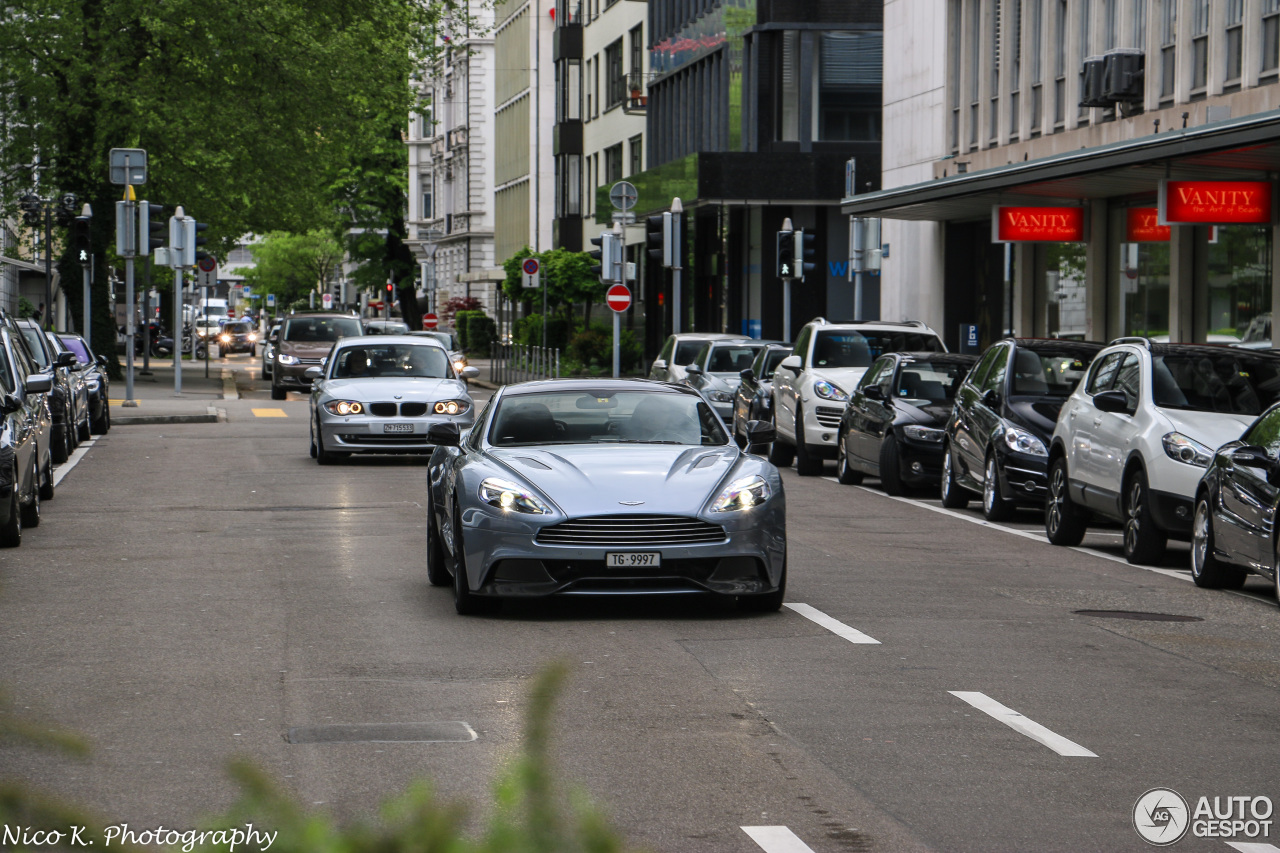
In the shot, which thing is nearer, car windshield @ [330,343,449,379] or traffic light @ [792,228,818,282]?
car windshield @ [330,343,449,379]

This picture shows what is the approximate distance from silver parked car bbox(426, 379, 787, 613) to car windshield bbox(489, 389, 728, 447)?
0.21m

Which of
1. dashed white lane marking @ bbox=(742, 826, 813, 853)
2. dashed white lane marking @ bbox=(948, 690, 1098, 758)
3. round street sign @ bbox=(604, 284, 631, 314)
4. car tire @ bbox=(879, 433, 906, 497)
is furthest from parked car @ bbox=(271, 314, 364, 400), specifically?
dashed white lane marking @ bbox=(742, 826, 813, 853)

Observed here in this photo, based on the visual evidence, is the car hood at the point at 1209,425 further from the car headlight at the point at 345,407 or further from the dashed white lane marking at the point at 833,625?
the car headlight at the point at 345,407

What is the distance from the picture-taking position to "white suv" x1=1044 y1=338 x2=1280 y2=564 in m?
14.3

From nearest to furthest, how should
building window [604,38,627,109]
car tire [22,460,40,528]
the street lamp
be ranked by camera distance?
car tire [22,460,40,528] → the street lamp → building window [604,38,627,109]

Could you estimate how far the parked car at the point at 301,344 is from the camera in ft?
147

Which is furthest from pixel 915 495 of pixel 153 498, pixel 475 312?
pixel 475 312

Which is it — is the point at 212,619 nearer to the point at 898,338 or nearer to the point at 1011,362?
the point at 1011,362

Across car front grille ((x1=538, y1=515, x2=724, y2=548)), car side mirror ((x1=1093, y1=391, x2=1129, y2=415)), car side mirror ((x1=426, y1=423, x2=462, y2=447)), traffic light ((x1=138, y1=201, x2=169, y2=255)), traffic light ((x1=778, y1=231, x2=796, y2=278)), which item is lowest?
car front grille ((x1=538, y1=515, x2=724, y2=548))

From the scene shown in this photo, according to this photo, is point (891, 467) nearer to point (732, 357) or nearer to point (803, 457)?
point (803, 457)

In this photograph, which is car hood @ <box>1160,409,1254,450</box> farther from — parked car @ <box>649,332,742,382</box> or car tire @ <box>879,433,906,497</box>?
parked car @ <box>649,332,742,382</box>

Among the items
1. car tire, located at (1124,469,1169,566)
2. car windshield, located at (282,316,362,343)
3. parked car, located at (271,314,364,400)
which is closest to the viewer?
car tire, located at (1124,469,1169,566)

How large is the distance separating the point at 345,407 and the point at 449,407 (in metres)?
1.20

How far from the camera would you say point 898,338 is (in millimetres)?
25797
